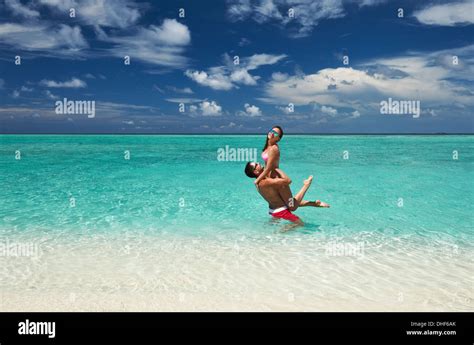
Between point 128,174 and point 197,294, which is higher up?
point 128,174

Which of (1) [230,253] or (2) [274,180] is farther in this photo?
(2) [274,180]

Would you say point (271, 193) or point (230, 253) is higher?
point (271, 193)

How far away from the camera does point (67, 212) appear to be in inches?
403

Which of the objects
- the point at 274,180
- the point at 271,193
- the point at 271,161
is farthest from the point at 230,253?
the point at 271,161

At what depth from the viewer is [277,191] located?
8047mm

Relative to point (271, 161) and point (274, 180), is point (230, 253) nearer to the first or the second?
point (274, 180)

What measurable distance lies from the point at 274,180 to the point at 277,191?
13.5 inches

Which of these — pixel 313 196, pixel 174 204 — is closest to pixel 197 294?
pixel 174 204

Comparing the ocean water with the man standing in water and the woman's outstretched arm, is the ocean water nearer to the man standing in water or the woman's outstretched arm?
the man standing in water

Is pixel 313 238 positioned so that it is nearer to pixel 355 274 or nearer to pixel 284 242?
pixel 284 242

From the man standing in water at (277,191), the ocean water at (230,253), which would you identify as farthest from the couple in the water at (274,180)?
the ocean water at (230,253)

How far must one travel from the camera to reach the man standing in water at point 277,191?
790 cm

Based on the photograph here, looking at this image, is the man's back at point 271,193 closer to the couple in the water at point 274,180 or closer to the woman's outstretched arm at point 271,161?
the couple in the water at point 274,180

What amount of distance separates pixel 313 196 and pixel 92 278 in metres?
9.12
